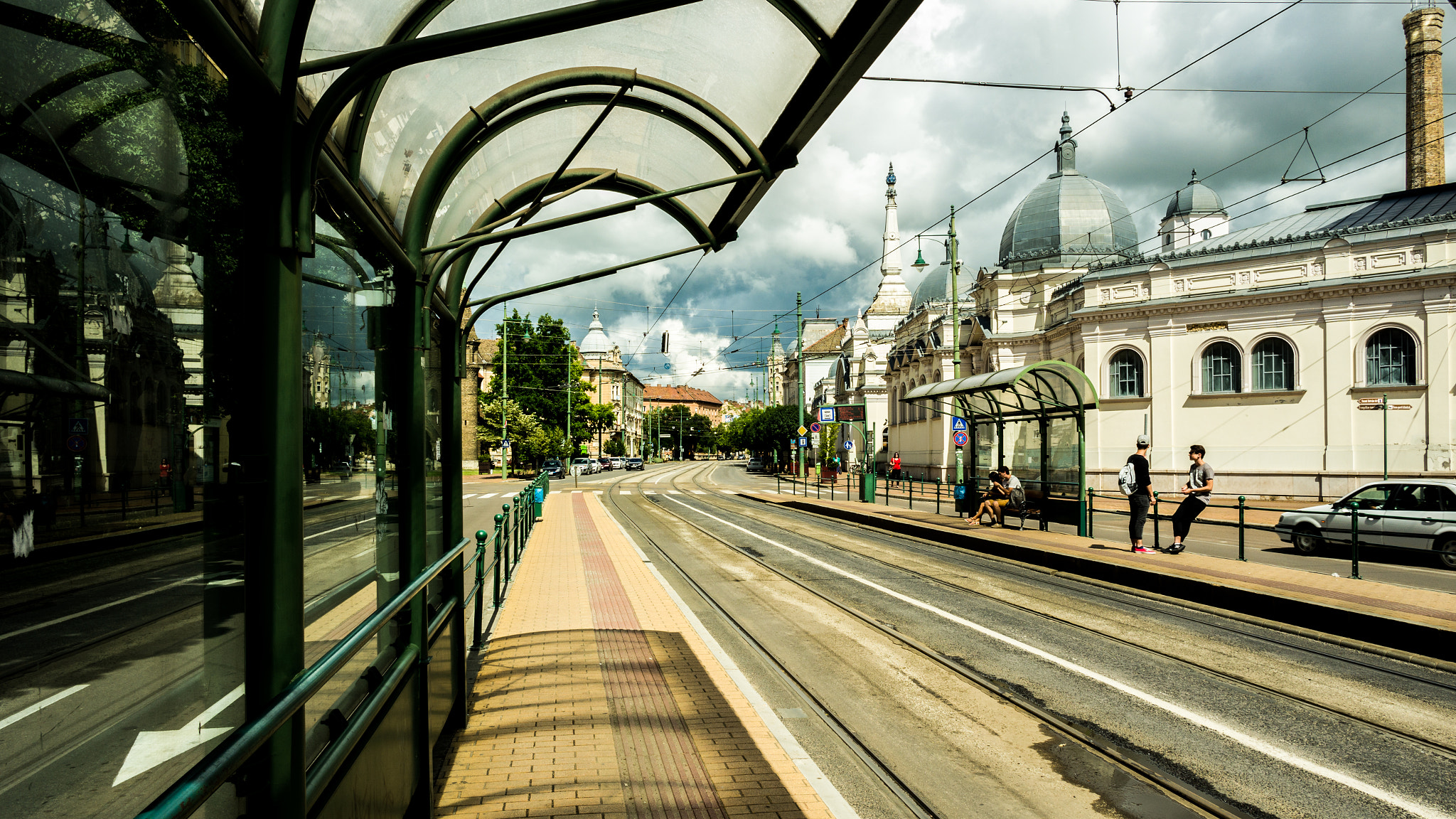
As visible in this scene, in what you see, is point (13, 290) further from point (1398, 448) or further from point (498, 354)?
point (498, 354)

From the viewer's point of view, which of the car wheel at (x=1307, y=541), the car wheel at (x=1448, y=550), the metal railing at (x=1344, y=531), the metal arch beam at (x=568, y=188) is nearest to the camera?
the metal arch beam at (x=568, y=188)

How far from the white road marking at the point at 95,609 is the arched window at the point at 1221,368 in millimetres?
36794

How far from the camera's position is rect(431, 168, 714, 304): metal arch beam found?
18.0 feet

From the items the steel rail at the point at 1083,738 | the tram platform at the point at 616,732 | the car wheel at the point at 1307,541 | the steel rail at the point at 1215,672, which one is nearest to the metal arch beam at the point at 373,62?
the tram platform at the point at 616,732

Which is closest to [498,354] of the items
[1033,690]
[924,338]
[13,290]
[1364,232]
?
[924,338]

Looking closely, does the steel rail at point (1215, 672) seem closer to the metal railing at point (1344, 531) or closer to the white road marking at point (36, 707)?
the metal railing at point (1344, 531)

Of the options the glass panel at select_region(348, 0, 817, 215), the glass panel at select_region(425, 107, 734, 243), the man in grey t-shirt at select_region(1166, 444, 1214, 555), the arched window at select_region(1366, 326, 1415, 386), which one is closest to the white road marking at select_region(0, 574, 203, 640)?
the glass panel at select_region(348, 0, 817, 215)

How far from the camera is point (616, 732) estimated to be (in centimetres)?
522

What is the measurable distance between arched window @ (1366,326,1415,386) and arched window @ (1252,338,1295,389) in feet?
7.58

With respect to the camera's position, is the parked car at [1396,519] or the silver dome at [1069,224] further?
the silver dome at [1069,224]

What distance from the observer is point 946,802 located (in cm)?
436

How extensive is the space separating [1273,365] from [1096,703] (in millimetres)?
31409

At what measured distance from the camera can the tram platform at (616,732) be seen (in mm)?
4195

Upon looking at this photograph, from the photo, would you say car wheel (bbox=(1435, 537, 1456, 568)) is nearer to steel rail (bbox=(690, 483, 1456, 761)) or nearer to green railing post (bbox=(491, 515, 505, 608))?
steel rail (bbox=(690, 483, 1456, 761))
